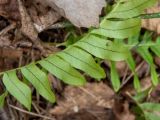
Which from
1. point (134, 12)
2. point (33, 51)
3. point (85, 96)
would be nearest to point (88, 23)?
point (134, 12)

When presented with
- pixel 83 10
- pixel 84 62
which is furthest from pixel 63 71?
pixel 83 10

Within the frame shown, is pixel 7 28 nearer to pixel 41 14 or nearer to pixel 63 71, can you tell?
Answer: pixel 41 14

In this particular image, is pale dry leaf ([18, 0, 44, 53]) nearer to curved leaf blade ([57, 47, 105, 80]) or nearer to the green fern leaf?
curved leaf blade ([57, 47, 105, 80])

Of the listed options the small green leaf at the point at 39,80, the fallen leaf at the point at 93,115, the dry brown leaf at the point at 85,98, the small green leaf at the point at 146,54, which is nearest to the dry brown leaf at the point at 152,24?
the small green leaf at the point at 146,54

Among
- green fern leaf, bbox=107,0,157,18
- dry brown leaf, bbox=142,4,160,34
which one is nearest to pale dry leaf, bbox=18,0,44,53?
green fern leaf, bbox=107,0,157,18

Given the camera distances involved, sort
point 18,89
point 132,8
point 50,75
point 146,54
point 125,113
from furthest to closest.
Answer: point 125,113 → point 50,75 → point 146,54 → point 132,8 → point 18,89

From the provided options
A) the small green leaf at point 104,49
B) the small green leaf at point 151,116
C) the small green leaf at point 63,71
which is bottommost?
the small green leaf at point 151,116

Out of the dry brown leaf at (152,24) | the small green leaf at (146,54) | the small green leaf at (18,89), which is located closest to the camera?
the small green leaf at (18,89)

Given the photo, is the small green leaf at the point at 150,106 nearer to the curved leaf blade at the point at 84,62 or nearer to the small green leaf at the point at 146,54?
the small green leaf at the point at 146,54
